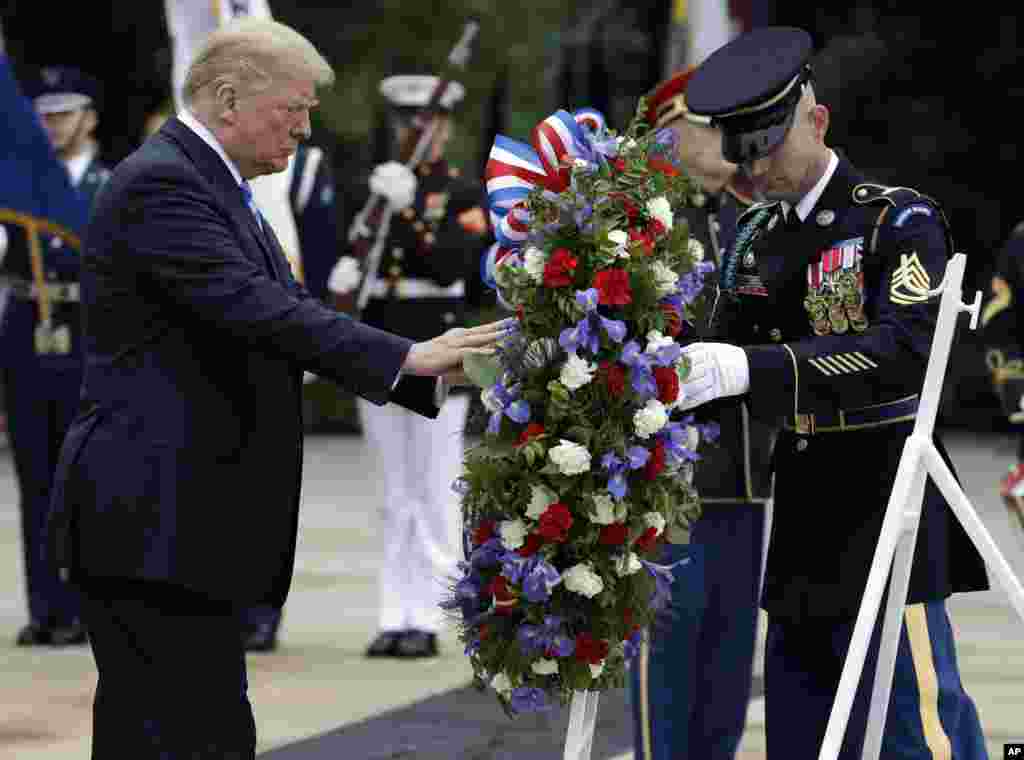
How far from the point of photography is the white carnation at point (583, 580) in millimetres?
4180

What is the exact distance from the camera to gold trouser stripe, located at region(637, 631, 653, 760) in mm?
5723

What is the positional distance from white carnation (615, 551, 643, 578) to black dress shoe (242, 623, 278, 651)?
4.80 meters

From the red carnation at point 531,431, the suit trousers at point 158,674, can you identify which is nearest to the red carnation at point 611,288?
the red carnation at point 531,431

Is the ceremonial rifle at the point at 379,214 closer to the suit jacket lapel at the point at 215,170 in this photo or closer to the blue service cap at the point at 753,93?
the suit jacket lapel at the point at 215,170

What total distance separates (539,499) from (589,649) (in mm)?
312

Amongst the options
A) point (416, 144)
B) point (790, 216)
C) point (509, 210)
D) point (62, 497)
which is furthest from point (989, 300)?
point (62, 497)

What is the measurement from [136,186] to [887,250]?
1497 mm

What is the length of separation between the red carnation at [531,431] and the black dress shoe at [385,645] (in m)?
4.74

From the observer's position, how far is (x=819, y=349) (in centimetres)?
433

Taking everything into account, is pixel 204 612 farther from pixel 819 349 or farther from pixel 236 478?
pixel 819 349

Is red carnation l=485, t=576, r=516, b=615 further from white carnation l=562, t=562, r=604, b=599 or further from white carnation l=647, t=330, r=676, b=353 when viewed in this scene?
white carnation l=647, t=330, r=676, b=353

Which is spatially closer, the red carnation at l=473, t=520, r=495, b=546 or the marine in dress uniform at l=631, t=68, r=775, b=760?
the red carnation at l=473, t=520, r=495, b=546

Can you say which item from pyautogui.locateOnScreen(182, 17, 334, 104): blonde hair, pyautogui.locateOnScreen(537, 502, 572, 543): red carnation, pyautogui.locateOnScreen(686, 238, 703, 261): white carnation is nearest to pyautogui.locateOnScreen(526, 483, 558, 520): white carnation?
pyautogui.locateOnScreen(537, 502, 572, 543): red carnation

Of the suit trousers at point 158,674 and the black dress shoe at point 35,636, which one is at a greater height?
the suit trousers at point 158,674
